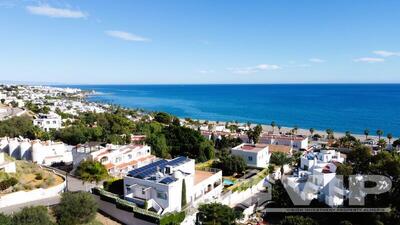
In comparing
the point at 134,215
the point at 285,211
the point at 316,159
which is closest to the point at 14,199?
the point at 134,215

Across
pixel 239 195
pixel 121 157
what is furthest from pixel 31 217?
pixel 239 195

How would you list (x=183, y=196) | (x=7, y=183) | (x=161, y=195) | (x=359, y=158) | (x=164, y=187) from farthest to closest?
(x=359, y=158), (x=183, y=196), (x=161, y=195), (x=7, y=183), (x=164, y=187)

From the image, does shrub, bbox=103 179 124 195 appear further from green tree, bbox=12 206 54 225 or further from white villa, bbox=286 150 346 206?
white villa, bbox=286 150 346 206

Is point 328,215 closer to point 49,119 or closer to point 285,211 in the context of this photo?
point 285,211

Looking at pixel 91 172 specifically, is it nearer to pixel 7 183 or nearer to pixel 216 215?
pixel 7 183

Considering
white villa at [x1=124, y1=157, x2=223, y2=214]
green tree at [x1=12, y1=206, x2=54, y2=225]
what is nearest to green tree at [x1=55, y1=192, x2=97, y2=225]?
green tree at [x1=12, y1=206, x2=54, y2=225]

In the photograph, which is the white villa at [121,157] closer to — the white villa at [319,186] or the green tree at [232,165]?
the green tree at [232,165]
